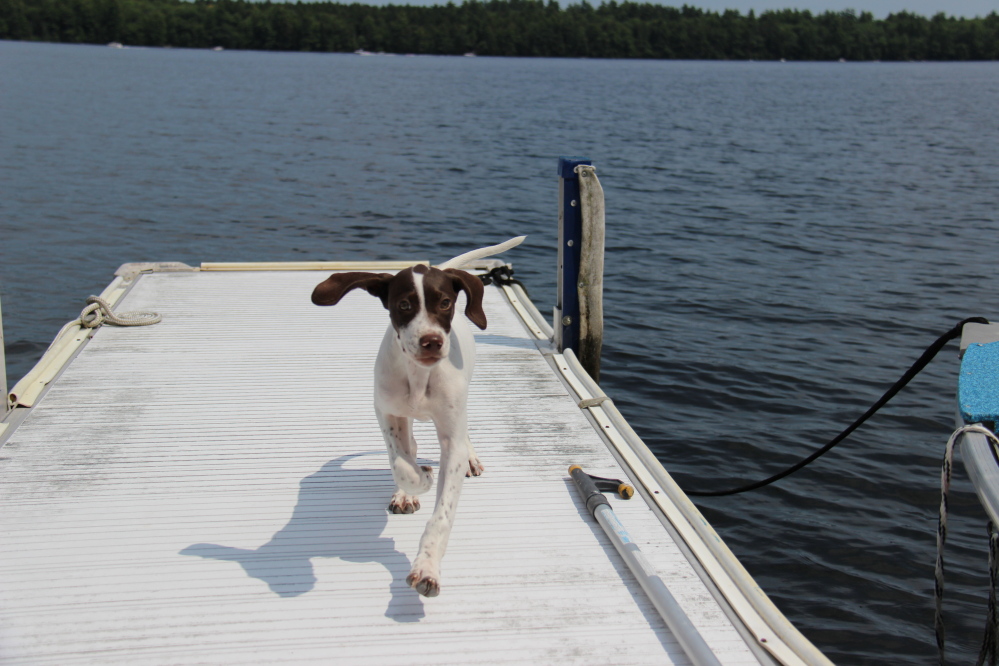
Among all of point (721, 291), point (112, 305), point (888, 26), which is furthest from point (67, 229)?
point (888, 26)

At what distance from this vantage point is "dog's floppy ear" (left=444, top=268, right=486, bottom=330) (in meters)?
4.02

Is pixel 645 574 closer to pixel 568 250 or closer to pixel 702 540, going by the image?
pixel 702 540

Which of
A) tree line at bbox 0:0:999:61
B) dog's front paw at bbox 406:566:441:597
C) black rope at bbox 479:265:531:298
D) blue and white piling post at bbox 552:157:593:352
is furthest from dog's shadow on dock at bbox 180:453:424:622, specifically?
tree line at bbox 0:0:999:61

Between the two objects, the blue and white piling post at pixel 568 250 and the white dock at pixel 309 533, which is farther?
the blue and white piling post at pixel 568 250

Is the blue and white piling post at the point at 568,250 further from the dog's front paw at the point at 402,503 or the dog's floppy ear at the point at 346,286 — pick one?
the dog's floppy ear at the point at 346,286

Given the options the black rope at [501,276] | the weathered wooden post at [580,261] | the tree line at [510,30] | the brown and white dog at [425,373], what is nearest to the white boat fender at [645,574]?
the brown and white dog at [425,373]

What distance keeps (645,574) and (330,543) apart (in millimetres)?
1554

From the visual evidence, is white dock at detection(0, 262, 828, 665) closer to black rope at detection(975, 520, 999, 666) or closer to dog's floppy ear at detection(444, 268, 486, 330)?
black rope at detection(975, 520, 999, 666)

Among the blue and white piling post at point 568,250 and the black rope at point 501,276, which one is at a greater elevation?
the blue and white piling post at point 568,250

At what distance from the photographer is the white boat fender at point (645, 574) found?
3.66 m

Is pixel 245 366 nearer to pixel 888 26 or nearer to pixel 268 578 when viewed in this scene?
pixel 268 578

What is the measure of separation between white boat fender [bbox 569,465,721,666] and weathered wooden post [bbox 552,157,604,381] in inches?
105

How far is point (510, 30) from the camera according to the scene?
154375mm

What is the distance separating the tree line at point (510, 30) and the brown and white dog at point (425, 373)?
150183 mm
